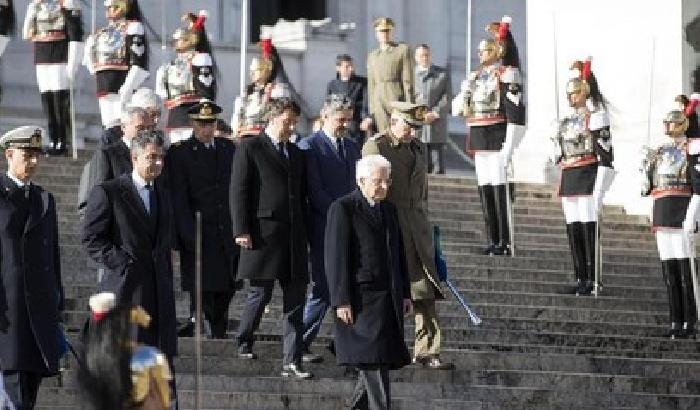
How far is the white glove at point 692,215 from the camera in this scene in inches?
815

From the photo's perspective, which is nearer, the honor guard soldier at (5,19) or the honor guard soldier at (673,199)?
the honor guard soldier at (673,199)

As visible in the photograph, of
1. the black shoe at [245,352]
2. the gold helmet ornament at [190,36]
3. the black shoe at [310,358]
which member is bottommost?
the black shoe at [310,358]

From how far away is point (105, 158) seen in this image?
15.9 meters

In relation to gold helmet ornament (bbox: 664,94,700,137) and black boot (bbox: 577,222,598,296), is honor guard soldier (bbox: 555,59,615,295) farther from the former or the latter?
gold helmet ornament (bbox: 664,94,700,137)

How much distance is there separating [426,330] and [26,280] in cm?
350

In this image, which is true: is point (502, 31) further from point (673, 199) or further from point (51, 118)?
point (51, 118)

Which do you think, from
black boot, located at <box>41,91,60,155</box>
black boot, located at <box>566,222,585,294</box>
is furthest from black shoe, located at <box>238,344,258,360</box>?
black boot, located at <box>41,91,60,155</box>

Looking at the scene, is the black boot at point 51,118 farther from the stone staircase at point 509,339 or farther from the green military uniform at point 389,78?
the green military uniform at point 389,78

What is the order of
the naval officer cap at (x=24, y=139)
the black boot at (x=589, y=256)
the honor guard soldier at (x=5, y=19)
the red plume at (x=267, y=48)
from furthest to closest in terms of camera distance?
1. the honor guard soldier at (x=5, y=19)
2. the red plume at (x=267, y=48)
3. the black boot at (x=589, y=256)
4. the naval officer cap at (x=24, y=139)

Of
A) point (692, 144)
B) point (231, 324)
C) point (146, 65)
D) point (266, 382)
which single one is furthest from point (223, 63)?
point (266, 382)

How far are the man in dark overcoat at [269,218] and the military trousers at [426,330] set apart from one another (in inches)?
34.6

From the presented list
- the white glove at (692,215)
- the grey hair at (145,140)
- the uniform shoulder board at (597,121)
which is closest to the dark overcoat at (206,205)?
the grey hair at (145,140)

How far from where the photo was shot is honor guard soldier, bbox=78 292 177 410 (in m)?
8.91

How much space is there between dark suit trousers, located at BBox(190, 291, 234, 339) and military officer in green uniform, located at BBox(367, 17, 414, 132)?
701cm
